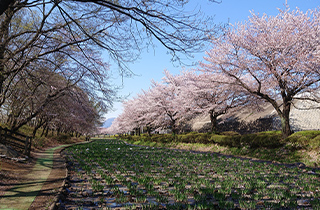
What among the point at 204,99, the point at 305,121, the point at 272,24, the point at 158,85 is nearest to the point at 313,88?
the point at 272,24

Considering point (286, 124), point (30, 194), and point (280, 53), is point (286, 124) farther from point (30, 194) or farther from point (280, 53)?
point (30, 194)

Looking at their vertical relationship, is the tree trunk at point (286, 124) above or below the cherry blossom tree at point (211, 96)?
below

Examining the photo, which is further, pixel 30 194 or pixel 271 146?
pixel 271 146

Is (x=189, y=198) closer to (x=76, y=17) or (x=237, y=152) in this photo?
(x=76, y=17)

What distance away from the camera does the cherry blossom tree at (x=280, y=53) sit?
13.3m

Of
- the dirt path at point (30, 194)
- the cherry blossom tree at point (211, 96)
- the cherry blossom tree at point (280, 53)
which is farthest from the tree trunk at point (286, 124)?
the dirt path at point (30, 194)

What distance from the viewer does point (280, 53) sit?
14.0m

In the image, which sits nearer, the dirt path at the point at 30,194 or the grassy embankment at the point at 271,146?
the dirt path at the point at 30,194

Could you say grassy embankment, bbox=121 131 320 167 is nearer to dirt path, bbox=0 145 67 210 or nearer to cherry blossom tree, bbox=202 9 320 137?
cherry blossom tree, bbox=202 9 320 137

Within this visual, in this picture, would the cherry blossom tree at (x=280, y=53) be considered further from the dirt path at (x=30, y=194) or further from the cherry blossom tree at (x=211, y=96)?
the dirt path at (x=30, y=194)

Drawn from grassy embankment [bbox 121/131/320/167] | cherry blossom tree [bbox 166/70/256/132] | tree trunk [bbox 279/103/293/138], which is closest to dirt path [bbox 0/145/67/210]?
grassy embankment [bbox 121/131/320/167]

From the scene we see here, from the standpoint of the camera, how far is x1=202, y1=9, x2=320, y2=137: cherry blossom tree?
13336 mm

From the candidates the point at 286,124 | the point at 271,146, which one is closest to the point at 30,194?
the point at 271,146

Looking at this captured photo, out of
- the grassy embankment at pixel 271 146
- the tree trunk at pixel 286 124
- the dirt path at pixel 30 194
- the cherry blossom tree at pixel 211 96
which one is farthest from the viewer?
the cherry blossom tree at pixel 211 96
